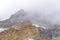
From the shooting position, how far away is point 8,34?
86.1 ft

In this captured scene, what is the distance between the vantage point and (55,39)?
141ft

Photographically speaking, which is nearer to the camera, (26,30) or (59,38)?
(26,30)

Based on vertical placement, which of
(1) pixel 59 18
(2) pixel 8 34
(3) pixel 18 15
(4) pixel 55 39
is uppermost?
(1) pixel 59 18

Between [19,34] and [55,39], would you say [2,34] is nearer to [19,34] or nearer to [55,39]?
[19,34]

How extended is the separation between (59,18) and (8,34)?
55.8 meters

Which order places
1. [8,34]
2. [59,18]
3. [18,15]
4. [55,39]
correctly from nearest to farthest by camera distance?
1. [8,34]
2. [55,39]
3. [18,15]
4. [59,18]

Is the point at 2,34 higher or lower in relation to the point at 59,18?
lower

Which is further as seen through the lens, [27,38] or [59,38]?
[59,38]

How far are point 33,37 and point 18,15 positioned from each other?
4210cm

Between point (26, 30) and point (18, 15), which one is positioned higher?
point (18, 15)

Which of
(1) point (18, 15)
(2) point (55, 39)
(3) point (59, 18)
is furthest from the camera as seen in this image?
(3) point (59, 18)

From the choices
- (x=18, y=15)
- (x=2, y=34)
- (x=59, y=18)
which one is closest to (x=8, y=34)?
(x=2, y=34)

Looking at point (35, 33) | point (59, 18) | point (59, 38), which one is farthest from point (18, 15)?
point (35, 33)

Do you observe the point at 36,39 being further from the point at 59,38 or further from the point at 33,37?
the point at 59,38
